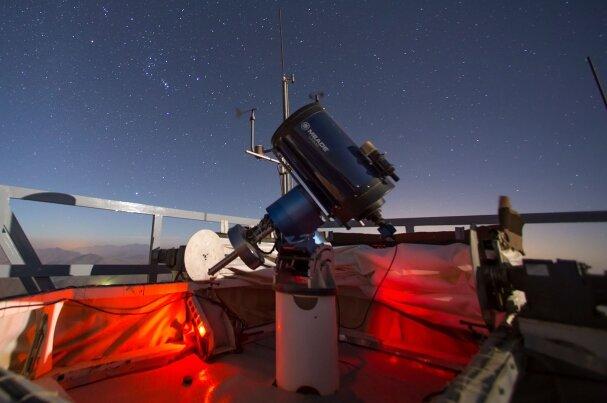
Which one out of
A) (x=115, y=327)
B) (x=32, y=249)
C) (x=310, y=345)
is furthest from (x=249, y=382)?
(x=32, y=249)

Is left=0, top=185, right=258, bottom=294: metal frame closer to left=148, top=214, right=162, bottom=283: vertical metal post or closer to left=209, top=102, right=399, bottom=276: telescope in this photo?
left=148, top=214, right=162, bottom=283: vertical metal post

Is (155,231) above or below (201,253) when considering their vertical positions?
above

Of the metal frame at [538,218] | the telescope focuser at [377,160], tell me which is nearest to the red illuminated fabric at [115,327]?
the metal frame at [538,218]

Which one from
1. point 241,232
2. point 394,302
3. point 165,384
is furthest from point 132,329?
point 394,302

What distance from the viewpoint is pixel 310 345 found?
5.49 feet

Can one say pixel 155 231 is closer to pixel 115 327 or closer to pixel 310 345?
pixel 115 327

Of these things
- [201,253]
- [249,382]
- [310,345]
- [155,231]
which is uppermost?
[155,231]

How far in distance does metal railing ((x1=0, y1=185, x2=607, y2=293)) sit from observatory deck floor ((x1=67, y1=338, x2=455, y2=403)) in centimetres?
107

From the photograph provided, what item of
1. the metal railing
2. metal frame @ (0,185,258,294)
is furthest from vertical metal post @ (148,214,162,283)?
metal frame @ (0,185,258,294)

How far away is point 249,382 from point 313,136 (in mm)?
1776

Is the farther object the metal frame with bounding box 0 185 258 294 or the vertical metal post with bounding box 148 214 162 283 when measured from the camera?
the vertical metal post with bounding box 148 214 162 283

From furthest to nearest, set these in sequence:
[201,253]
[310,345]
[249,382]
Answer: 1. [201,253]
2. [249,382]
3. [310,345]

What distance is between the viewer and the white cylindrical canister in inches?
66.0

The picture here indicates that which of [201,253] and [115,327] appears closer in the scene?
[115,327]
